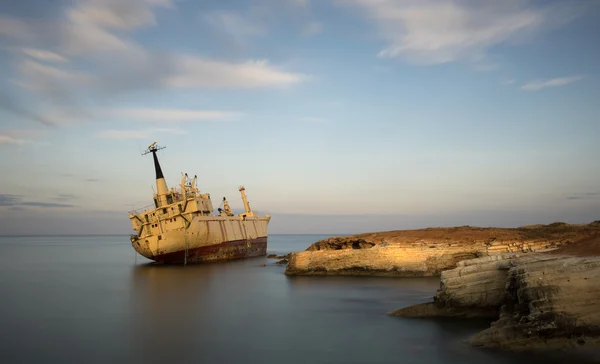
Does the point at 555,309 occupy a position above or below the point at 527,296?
below

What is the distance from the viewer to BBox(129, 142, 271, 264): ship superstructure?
133 feet

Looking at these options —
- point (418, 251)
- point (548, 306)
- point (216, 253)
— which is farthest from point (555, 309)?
point (216, 253)

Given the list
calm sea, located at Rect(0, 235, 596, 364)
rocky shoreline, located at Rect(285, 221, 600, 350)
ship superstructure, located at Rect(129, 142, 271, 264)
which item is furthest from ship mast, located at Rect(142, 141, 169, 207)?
rocky shoreline, located at Rect(285, 221, 600, 350)

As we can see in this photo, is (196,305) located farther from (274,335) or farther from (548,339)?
(548,339)

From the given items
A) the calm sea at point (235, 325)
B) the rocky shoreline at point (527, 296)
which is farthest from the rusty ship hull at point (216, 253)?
the rocky shoreline at point (527, 296)

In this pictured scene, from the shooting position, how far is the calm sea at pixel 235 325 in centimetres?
1276

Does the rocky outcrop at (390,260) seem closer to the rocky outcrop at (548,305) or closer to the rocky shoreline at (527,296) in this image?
the rocky shoreline at (527,296)

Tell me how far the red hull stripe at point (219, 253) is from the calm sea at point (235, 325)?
40.2ft

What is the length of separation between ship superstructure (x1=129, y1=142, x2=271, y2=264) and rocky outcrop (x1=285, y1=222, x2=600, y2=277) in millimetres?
14742

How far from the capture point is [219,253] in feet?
152

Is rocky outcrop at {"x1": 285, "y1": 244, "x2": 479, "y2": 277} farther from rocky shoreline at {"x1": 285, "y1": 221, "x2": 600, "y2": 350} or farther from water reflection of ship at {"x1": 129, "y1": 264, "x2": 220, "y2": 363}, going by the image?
water reflection of ship at {"x1": 129, "y1": 264, "x2": 220, "y2": 363}

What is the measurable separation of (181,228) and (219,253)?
7.34 metres

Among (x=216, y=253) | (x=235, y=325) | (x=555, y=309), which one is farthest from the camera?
(x=216, y=253)

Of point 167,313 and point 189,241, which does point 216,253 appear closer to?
point 189,241
